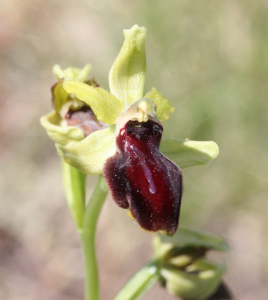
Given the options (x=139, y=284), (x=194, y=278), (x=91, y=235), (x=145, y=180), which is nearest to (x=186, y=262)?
(x=194, y=278)

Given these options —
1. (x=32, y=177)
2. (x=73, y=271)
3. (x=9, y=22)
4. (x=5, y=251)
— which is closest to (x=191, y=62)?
(x=32, y=177)

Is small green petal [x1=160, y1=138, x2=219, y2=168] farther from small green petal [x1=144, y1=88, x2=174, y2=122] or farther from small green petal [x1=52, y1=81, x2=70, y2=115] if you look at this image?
small green petal [x1=52, y1=81, x2=70, y2=115]

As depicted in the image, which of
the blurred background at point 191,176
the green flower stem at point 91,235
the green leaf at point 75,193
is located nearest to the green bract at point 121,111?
the green flower stem at point 91,235

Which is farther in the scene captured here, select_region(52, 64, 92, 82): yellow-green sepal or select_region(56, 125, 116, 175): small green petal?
select_region(52, 64, 92, 82): yellow-green sepal

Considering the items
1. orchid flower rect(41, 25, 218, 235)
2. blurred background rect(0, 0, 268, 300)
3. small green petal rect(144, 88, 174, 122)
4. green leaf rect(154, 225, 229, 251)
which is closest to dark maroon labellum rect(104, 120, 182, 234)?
orchid flower rect(41, 25, 218, 235)

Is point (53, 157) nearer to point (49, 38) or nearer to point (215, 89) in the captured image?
point (49, 38)

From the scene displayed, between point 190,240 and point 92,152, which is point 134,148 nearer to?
point 92,152

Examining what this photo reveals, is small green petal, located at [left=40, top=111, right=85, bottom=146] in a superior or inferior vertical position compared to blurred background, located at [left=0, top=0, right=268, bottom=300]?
superior
